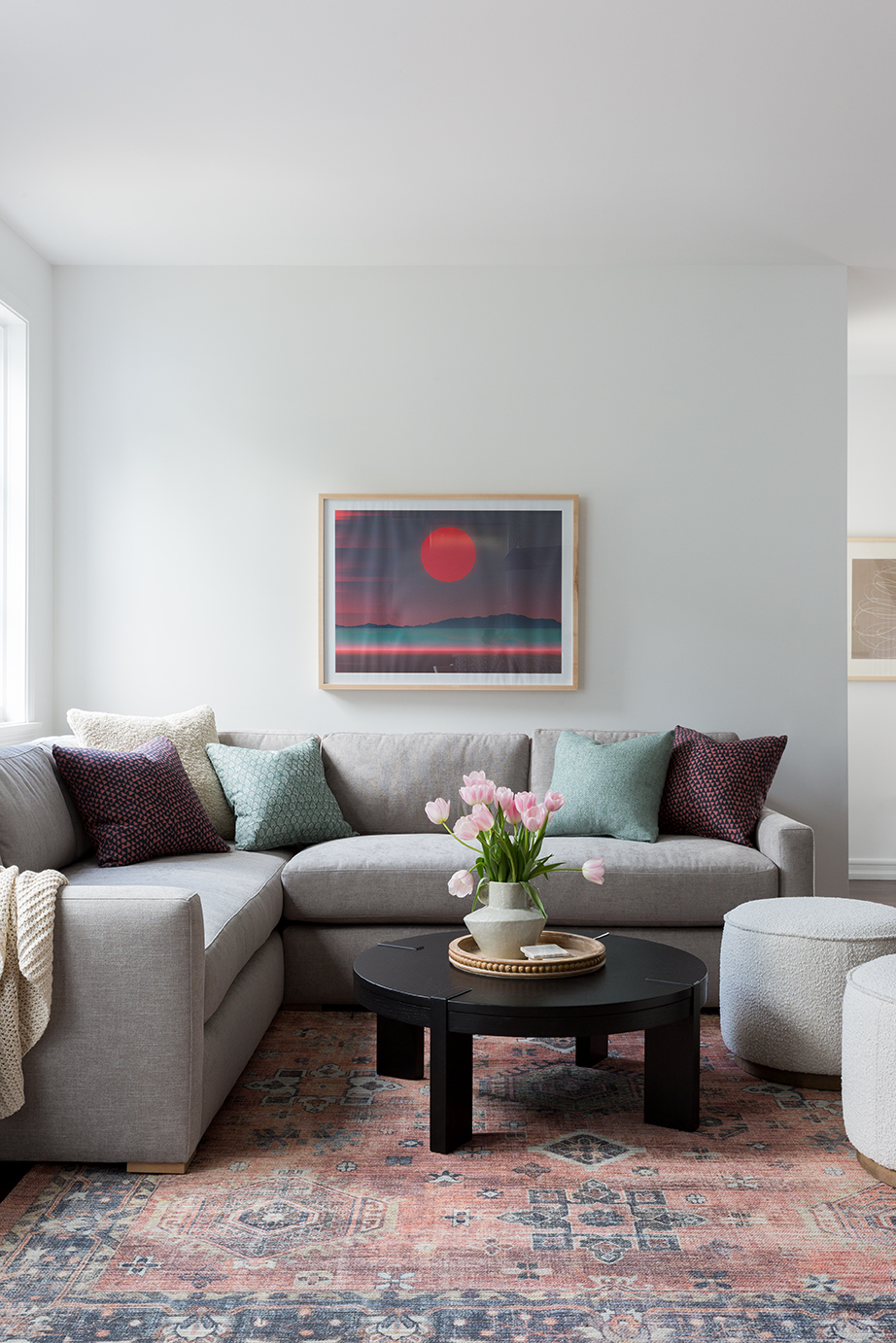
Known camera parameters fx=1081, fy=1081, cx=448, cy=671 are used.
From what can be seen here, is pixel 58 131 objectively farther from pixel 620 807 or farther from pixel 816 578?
pixel 816 578

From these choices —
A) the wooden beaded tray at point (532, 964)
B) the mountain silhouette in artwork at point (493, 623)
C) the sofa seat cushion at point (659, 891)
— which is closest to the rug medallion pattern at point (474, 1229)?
the wooden beaded tray at point (532, 964)

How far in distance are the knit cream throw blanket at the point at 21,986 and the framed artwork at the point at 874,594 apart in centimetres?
488

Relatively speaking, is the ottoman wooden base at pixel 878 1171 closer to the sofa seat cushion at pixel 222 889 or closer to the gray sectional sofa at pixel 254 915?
the gray sectional sofa at pixel 254 915

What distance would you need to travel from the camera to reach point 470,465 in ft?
15.2

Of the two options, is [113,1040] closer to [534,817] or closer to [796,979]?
[534,817]

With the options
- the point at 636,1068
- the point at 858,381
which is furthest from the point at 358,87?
the point at 858,381

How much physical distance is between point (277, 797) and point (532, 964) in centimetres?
154

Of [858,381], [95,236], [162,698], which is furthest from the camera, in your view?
[858,381]

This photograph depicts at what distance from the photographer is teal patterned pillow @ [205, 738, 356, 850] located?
3.79 m

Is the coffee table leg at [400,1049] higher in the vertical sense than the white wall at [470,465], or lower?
lower

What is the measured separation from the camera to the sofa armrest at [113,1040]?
229 cm

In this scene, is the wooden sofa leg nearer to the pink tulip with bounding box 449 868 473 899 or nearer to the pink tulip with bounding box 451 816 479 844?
the pink tulip with bounding box 449 868 473 899

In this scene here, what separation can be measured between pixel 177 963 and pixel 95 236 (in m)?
3.23

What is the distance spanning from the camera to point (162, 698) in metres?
4.65
